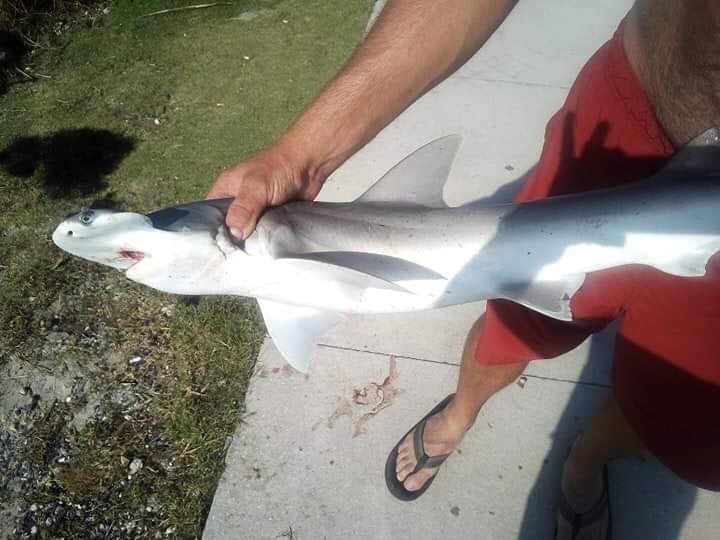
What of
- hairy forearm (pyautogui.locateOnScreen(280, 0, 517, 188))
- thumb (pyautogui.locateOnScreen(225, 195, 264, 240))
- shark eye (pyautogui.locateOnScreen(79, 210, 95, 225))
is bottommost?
thumb (pyautogui.locateOnScreen(225, 195, 264, 240))

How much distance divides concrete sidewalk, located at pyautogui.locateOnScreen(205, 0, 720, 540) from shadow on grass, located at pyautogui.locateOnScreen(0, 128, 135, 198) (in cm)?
175

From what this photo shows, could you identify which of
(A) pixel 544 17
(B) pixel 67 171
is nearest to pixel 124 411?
(B) pixel 67 171

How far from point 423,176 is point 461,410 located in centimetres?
96

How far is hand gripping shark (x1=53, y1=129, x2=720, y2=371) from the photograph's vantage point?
1435mm

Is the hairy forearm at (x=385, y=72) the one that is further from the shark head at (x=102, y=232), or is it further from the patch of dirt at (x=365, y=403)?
the patch of dirt at (x=365, y=403)

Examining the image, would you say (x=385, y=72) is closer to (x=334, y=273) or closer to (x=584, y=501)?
(x=334, y=273)

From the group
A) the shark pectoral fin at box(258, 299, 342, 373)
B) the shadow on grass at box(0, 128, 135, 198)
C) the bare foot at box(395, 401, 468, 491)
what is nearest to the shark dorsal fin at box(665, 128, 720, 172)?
the shark pectoral fin at box(258, 299, 342, 373)

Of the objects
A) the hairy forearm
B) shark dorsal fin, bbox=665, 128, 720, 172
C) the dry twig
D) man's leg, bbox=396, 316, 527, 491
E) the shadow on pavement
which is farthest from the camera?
the dry twig

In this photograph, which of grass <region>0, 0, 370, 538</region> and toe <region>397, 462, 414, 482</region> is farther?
grass <region>0, 0, 370, 538</region>

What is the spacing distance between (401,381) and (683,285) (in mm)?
1367

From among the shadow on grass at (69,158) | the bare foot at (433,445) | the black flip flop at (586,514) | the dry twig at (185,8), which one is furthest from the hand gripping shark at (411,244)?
the dry twig at (185,8)

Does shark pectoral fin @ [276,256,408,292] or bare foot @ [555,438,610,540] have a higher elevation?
shark pectoral fin @ [276,256,408,292]

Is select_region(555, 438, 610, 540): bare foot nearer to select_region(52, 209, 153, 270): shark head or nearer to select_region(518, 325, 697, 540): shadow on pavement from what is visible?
select_region(518, 325, 697, 540): shadow on pavement

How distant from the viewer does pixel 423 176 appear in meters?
1.79
